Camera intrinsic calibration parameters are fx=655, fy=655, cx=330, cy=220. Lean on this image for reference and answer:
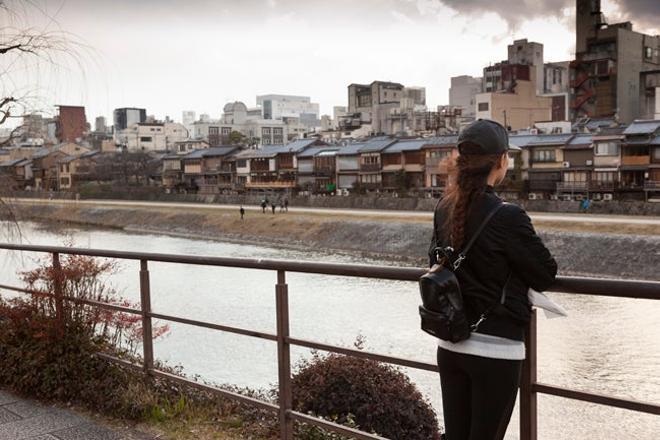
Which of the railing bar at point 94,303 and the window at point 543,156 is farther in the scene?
the window at point 543,156

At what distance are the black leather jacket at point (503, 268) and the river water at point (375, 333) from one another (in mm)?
4455

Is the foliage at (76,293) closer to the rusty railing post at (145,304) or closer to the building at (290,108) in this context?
the rusty railing post at (145,304)

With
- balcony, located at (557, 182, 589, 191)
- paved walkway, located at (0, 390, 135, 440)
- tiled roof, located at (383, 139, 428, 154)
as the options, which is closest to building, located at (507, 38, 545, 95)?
tiled roof, located at (383, 139, 428, 154)

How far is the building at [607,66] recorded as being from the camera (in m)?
56.1

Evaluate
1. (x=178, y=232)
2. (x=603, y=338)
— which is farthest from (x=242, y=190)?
(x=603, y=338)

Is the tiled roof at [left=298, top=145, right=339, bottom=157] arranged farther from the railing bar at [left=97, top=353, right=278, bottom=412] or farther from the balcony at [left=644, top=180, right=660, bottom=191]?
the railing bar at [left=97, top=353, right=278, bottom=412]

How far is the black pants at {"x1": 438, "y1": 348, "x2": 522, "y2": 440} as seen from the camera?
1.89 m

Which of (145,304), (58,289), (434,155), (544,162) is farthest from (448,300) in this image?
(434,155)

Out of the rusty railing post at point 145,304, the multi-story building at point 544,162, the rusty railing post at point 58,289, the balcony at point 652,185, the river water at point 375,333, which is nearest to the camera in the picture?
the rusty railing post at point 145,304

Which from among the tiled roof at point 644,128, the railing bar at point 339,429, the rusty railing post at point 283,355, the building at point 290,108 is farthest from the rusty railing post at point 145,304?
the building at point 290,108

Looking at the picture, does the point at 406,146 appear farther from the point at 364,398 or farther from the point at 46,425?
the point at 46,425

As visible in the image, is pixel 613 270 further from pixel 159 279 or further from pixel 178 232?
pixel 178 232

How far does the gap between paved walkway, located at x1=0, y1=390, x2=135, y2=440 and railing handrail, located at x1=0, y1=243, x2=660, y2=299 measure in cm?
88

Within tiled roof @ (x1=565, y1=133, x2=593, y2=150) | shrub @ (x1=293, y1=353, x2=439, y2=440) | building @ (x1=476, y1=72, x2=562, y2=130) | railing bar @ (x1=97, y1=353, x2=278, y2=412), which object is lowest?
shrub @ (x1=293, y1=353, x2=439, y2=440)
